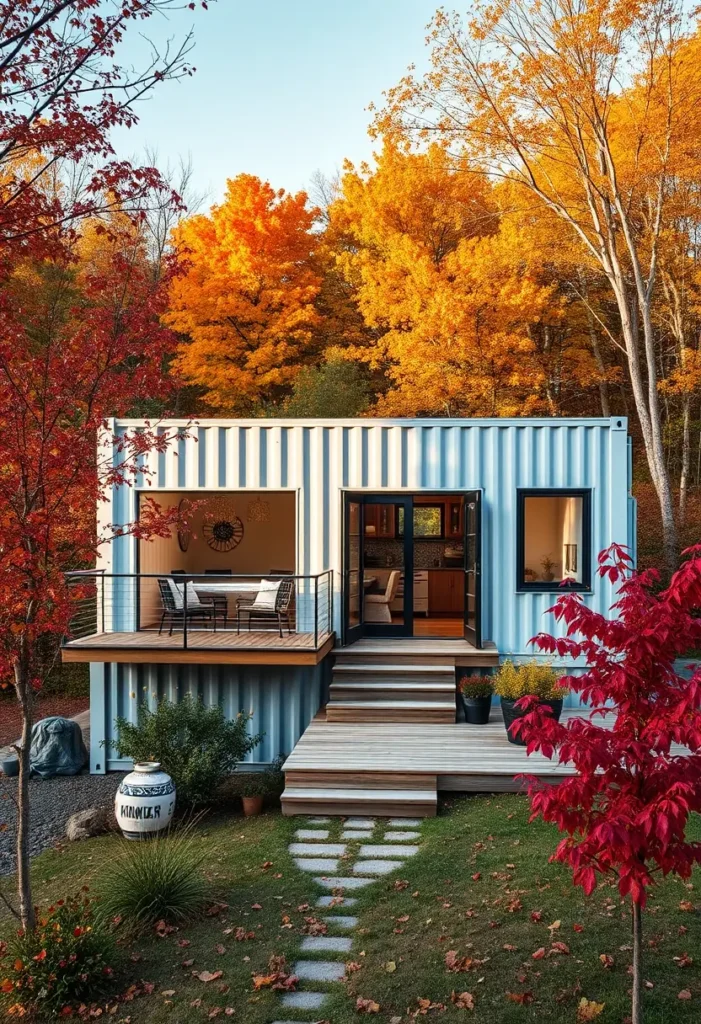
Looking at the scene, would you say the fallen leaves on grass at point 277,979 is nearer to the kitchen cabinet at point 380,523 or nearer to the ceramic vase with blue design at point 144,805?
the ceramic vase with blue design at point 144,805

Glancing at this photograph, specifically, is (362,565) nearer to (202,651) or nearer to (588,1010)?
(202,651)

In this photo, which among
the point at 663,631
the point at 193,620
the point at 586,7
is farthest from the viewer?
the point at 586,7

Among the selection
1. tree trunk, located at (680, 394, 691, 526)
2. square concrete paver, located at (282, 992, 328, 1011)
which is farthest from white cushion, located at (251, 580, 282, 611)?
tree trunk, located at (680, 394, 691, 526)

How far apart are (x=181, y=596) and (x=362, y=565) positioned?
2.32 metres

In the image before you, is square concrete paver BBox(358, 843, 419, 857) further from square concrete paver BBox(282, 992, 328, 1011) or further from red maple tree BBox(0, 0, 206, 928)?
red maple tree BBox(0, 0, 206, 928)

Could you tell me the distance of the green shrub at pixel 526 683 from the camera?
917cm

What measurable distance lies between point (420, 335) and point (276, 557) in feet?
18.2

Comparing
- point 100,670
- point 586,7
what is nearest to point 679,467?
point 586,7

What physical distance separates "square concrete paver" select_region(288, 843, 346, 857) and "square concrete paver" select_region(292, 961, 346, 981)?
6.24 ft

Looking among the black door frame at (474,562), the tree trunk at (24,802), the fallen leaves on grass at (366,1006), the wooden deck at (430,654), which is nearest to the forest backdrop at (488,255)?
the black door frame at (474,562)

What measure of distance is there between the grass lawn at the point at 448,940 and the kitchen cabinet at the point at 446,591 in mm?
8702

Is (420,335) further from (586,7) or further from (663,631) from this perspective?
(663,631)

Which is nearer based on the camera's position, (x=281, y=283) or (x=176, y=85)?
(x=176, y=85)

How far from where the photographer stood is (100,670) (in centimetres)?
1054
